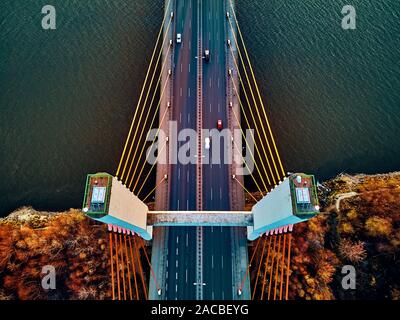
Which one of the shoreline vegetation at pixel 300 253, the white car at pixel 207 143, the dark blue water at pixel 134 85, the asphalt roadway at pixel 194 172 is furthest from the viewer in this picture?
the dark blue water at pixel 134 85

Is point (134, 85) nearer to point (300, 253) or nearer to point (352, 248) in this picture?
point (300, 253)

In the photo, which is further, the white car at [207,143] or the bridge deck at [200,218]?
the white car at [207,143]

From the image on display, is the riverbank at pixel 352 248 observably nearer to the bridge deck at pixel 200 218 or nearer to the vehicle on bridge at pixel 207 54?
the bridge deck at pixel 200 218

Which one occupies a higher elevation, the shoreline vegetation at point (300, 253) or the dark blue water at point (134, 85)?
the dark blue water at point (134, 85)

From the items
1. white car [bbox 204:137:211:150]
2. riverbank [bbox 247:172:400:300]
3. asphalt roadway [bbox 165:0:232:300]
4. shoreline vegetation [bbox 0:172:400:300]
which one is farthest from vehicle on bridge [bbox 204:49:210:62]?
shoreline vegetation [bbox 0:172:400:300]

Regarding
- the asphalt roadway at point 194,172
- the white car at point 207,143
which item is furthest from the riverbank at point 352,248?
the white car at point 207,143

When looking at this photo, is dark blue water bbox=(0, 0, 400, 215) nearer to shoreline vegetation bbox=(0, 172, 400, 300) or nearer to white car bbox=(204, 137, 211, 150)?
shoreline vegetation bbox=(0, 172, 400, 300)

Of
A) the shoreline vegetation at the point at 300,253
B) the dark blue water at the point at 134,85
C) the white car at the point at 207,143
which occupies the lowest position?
the shoreline vegetation at the point at 300,253

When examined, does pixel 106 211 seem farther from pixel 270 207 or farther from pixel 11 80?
pixel 11 80
